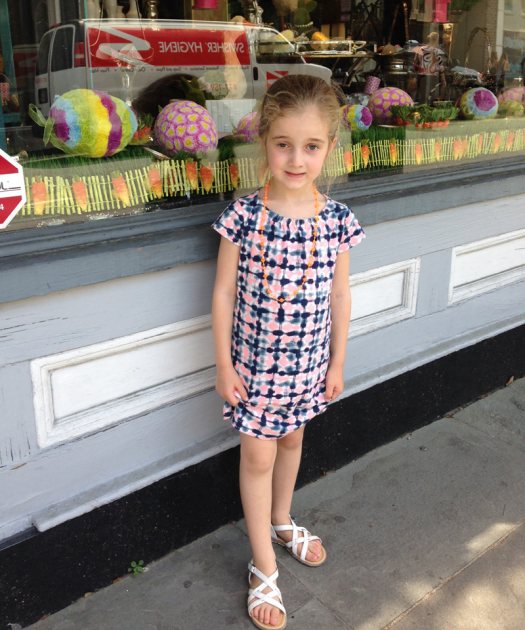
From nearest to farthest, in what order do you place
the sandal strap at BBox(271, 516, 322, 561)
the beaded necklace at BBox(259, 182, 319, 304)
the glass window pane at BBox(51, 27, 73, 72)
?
the beaded necklace at BBox(259, 182, 319, 304) < the sandal strap at BBox(271, 516, 322, 561) < the glass window pane at BBox(51, 27, 73, 72)

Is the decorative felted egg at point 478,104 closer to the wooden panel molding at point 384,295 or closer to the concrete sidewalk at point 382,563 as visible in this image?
the wooden panel molding at point 384,295

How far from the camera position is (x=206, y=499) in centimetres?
235

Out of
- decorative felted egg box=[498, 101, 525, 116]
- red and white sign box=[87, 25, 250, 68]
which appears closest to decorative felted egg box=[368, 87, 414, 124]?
decorative felted egg box=[498, 101, 525, 116]

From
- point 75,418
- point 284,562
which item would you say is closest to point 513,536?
point 284,562

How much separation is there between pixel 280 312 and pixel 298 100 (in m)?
0.56

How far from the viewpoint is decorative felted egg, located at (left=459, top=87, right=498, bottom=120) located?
A: 3.15m

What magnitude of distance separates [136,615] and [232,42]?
2.79 meters

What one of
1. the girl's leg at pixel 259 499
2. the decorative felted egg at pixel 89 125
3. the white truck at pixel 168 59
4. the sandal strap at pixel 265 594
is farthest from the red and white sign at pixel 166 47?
the sandal strap at pixel 265 594

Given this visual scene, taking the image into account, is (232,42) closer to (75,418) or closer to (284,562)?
(75,418)

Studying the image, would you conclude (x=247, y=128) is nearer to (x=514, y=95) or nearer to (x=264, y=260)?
(x=264, y=260)

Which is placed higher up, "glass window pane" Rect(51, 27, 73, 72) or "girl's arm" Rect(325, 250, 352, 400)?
"glass window pane" Rect(51, 27, 73, 72)

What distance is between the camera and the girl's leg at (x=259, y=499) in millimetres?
1991

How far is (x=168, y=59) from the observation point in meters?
3.20

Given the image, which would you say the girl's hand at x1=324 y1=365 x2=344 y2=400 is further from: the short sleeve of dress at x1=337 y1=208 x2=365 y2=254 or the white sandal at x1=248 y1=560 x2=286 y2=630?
the white sandal at x1=248 y1=560 x2=286 y2=630
